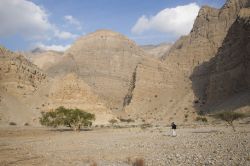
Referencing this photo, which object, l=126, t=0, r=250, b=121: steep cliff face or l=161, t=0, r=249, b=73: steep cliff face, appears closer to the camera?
l=126, t=0, r=250, b=121: steep cliff face

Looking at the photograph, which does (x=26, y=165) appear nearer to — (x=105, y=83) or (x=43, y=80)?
(x=43, y=80)

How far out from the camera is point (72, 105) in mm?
85625

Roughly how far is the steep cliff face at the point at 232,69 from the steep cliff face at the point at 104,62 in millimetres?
51257

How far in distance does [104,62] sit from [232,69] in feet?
284

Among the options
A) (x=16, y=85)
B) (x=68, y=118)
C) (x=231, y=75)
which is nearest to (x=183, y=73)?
(x=231, y=75)

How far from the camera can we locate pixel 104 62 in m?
166

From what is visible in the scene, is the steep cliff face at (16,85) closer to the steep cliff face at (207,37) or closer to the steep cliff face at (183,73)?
the steep cliff face at (183,73)

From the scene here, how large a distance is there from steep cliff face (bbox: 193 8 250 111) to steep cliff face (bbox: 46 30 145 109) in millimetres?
51257

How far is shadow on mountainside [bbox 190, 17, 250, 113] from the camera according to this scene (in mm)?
80875

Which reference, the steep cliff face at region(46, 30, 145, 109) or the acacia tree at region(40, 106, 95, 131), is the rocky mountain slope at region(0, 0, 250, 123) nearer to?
the steep cliff face at region(46, 30, 145, 109)

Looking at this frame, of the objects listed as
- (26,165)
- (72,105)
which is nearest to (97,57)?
(72,105)

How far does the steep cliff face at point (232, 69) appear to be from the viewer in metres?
82.4

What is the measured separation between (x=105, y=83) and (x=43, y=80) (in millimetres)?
56677

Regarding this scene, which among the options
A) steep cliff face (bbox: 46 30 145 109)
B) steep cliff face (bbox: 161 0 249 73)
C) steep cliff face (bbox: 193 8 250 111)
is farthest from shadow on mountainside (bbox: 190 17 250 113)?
steep cliff face (bbox: 46 30 145 109)
